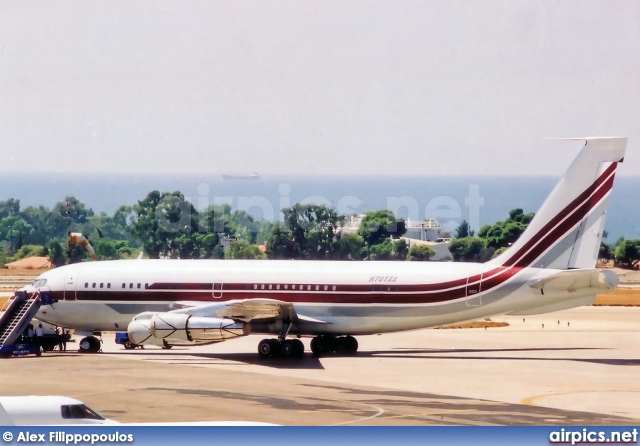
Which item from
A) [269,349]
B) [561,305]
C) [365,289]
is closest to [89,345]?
[269,349]

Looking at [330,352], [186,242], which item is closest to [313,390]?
[330,352]

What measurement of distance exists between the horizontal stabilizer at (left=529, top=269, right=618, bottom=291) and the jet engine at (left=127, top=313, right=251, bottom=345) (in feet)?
46.4

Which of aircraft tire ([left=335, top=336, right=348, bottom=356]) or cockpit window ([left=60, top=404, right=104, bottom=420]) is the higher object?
cockpit window ([left=60, top=404, right=104, bottom=420])

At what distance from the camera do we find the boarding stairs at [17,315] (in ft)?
181

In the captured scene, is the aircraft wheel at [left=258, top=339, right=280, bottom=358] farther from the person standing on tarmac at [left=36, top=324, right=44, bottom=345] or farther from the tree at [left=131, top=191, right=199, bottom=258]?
the tree at [left=131, top=191, right=199, bottom=258]

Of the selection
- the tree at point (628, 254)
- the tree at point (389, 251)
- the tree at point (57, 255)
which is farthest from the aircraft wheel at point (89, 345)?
the tree at point (628, 254)

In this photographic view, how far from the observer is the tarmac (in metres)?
35.0

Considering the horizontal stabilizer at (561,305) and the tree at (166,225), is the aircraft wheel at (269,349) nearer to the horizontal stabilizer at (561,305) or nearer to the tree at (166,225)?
the horizontal stabilizer at (561,305)

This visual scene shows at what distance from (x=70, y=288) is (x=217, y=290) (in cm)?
795

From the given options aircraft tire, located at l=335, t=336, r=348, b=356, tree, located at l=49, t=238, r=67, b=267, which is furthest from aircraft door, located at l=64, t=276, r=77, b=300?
tree, located at l=49, t=238, r=67, b=267

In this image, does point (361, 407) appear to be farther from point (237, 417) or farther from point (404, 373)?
point (404, 373)

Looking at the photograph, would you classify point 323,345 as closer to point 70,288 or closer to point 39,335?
point 70,288

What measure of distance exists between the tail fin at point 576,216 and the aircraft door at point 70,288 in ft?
69.7

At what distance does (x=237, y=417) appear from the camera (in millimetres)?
34188
